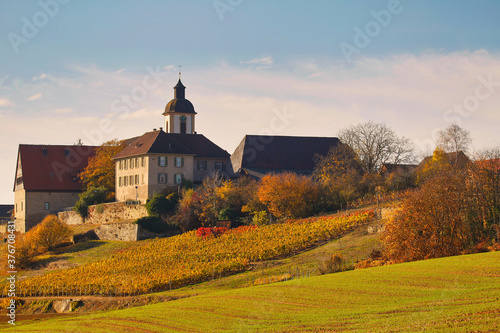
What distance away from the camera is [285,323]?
65.0ft

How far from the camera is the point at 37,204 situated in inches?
2955

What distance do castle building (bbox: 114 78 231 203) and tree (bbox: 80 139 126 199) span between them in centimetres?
325

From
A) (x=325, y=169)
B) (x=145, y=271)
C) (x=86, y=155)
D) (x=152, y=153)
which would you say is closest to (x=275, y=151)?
(x=325, y=169)

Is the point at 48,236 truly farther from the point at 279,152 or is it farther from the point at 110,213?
the point at 279,152

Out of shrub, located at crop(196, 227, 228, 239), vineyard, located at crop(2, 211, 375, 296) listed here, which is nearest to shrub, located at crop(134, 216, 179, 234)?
vineyard, located at crop(2, 211, 375, 296)

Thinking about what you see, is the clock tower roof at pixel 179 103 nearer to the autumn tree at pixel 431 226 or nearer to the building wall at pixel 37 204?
the building wall at pixel 37 204

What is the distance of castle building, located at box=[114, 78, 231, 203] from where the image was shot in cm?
6488

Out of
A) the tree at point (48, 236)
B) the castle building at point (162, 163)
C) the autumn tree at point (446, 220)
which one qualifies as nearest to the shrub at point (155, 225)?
the tree at point (48, 236)

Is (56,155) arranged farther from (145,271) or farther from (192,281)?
(192,281)

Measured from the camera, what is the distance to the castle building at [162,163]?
64.9 m

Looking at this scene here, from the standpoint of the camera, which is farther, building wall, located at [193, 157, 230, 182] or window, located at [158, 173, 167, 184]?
building wall, located at [193, 157, 230, 182]

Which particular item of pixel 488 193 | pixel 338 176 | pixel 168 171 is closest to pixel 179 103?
pixel 168 171

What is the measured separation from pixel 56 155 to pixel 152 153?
2133 cm

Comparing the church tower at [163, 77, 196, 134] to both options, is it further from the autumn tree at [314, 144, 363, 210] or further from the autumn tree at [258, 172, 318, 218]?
the autumn tree at [258, 172, 318, 218]
